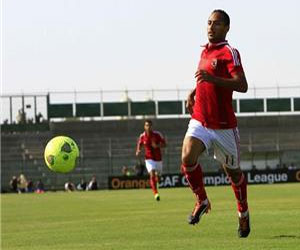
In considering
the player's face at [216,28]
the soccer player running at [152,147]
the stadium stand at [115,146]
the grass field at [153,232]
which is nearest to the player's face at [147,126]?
the soccer player running at [152,147]

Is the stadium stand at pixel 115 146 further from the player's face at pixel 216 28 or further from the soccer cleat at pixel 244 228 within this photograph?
the player's face at pixel 216 28

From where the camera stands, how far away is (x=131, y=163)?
61094 millimetres

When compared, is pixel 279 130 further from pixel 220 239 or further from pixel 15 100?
pixel 220 239

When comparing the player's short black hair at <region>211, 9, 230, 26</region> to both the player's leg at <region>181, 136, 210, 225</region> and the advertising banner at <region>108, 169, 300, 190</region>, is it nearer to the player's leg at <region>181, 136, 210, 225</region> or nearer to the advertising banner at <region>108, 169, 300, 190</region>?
the player's leg at <region>181, 136, 210, 225</region>

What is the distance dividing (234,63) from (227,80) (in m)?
0.29

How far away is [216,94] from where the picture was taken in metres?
11.5

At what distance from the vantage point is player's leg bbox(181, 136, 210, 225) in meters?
11.7

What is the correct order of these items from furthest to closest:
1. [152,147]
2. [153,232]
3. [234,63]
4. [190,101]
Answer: [152,147] → [153,232] → [190,101] → [234,63]

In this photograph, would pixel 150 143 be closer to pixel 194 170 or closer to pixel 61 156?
pixel 61 156

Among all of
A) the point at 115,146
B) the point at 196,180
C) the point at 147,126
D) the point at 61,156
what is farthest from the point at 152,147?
the point at 115,146

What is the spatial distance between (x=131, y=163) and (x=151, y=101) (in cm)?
808

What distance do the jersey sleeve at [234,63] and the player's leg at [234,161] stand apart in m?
0.81

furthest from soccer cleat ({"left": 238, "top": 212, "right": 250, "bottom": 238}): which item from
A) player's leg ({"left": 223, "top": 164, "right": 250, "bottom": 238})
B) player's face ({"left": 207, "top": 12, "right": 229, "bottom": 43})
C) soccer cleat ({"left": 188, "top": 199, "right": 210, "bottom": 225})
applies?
player's face ({"left": 207, "top": 12, "right": 229, "bottom": 43})

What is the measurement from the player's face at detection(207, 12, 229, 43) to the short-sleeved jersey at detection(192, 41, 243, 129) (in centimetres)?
10
